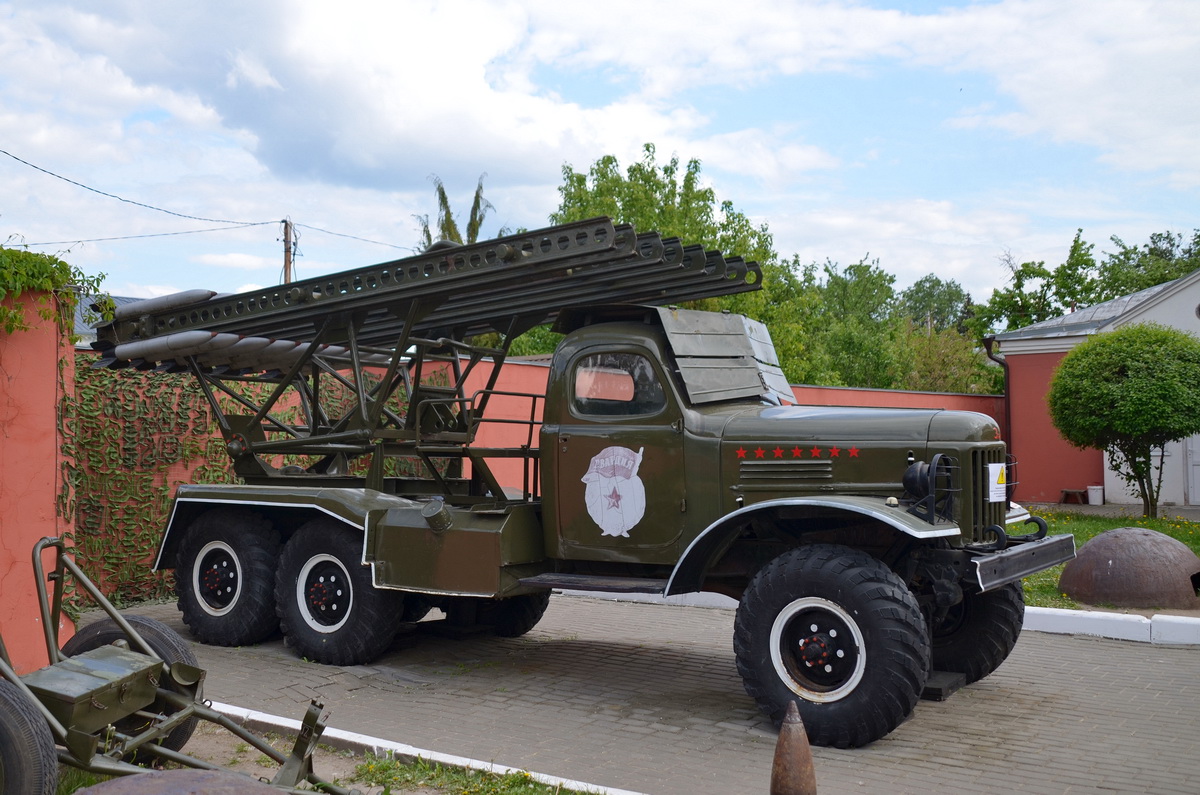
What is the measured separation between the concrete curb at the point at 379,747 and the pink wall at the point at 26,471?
1.47 metres

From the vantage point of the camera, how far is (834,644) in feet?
18.3

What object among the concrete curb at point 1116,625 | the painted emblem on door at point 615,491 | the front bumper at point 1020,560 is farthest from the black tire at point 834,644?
the concrete curb at point 1116,625

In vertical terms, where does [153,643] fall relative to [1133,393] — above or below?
below

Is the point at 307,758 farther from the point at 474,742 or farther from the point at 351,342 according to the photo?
the point at 351,342

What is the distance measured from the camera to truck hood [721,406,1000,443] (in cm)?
597

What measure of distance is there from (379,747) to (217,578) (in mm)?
3497

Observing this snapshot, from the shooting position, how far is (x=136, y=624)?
5.12 metres

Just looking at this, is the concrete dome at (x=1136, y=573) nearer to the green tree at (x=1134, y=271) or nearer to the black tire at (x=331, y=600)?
the black tire at (x=331, y=600)

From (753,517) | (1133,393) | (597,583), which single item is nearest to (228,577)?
(597,583)

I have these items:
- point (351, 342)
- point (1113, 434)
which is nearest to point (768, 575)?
point (351, 342)

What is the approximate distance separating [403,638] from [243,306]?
2841mm

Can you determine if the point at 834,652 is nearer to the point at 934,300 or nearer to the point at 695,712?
the point at 695,712

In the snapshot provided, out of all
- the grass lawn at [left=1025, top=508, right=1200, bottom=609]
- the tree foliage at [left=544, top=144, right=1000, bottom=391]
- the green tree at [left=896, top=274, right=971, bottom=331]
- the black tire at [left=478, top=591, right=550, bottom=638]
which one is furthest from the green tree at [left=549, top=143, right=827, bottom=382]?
the green tree at [left=896, top=274, right=971, bottom=331]

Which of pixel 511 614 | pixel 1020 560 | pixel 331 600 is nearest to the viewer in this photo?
pixel 1020 560
